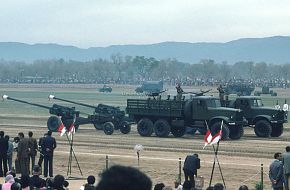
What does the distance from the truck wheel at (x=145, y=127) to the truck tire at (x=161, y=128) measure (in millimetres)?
291

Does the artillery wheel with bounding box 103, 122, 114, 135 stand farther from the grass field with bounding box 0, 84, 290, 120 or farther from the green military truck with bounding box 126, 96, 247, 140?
the grass field with bounding box 0, 84, 290, 120

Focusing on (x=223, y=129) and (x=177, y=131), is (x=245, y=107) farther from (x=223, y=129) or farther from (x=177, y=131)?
(x=177, y=131)

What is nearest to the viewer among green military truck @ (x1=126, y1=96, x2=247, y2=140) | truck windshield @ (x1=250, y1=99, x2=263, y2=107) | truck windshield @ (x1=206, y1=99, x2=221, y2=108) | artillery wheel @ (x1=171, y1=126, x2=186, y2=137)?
green military truck @ (x1=126, y1=96, x2=247, y2=140)

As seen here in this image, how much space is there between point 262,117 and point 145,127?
5.44 m

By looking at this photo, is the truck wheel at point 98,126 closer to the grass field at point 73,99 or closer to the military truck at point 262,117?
the grass field at point 73,99

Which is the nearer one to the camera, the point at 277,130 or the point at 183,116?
the point at 183,116

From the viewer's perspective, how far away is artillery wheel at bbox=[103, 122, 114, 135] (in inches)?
1420

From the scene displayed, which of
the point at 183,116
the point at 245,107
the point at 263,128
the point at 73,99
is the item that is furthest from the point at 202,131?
the point at 73,99

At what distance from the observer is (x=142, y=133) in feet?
116

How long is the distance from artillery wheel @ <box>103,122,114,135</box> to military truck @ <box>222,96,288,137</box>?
586 cm

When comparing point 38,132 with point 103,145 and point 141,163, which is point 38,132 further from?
point 141,163

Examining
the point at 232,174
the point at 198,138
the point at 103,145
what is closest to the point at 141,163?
the point at 232,174

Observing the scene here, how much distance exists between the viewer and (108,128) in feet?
119

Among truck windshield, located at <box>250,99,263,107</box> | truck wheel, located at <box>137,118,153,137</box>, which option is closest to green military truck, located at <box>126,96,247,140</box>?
truck wheel, located at <box>137,118,153,137</box>
